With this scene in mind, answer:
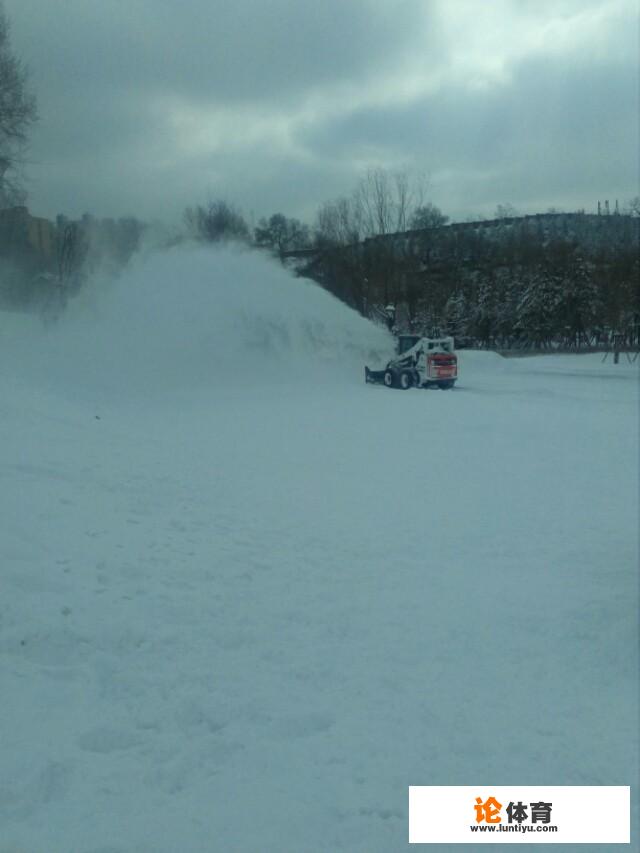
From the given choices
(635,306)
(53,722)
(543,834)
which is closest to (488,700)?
(543,834)

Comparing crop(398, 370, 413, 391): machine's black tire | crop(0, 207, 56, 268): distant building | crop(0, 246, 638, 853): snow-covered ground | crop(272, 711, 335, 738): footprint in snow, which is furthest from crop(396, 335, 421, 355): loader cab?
crop(272, 711, 335, 738): footprint in snow

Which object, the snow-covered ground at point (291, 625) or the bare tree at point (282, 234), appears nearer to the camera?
the snow-covered ground at point (291, 625)

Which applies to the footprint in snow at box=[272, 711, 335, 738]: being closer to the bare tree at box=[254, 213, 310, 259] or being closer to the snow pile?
the snow pile

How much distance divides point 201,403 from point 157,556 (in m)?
13.3

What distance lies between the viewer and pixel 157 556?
25.4 ft

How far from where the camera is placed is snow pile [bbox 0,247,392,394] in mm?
25172

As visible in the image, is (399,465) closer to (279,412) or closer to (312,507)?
(312,507)

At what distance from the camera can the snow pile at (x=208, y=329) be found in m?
25.2

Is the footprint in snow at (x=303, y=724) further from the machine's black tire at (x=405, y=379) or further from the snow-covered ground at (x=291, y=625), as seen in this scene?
the machine's black tire at (x=405, y=379)

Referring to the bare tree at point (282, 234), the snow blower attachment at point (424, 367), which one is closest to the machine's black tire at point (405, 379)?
the snow blower attachment at point (424, 367)

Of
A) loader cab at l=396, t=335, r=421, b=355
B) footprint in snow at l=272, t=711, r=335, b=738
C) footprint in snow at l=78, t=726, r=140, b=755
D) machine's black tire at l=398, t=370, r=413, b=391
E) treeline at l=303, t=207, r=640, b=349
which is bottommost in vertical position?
footprint in snow at l=272, t=711, r=335, b=738

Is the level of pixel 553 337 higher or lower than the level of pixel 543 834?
higher

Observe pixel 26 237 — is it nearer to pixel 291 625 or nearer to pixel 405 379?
pixel 405 379

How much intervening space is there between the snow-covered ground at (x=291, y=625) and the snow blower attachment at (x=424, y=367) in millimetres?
10137
